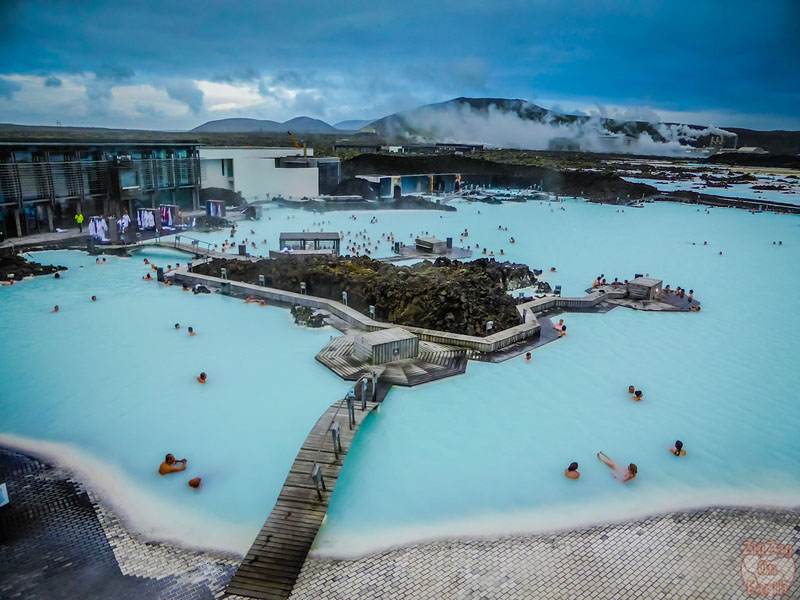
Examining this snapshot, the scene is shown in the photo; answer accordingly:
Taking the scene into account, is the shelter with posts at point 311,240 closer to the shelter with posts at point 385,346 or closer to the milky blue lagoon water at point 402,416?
the milky blue lagoon water at point 402,416

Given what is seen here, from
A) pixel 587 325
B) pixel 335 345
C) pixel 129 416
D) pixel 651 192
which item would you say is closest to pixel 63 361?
pixel 129 416

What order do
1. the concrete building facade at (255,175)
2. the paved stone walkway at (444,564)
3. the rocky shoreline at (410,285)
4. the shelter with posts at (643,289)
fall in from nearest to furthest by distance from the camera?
the paved stone walkway at (444,564), the rocky shoreline at (410,285), the shelter with posts at (643,289), the concrete building facade at (255,175)

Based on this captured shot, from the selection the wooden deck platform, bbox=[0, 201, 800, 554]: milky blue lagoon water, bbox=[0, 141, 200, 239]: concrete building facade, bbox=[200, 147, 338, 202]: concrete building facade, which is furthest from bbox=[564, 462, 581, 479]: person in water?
bbox=[200, 147, 338, 202]: concrete building facade

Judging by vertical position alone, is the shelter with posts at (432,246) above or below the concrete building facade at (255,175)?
below

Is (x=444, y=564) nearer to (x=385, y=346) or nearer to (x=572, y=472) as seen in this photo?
(x=572, y=472)

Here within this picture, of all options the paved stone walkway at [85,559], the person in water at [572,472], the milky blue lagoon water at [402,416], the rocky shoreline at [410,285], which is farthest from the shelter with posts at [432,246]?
the paved stone walkway at [85,559]

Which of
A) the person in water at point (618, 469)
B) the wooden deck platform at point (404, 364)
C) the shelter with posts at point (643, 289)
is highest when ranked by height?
the shelter with posts at point (643, 289)
